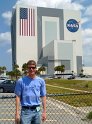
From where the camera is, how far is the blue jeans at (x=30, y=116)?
604 centimetres

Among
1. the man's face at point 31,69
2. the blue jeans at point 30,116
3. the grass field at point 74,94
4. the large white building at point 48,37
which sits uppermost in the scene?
the large white building at point 48,37

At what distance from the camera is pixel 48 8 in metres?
191

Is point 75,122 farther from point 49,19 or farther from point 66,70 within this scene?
point 49,19

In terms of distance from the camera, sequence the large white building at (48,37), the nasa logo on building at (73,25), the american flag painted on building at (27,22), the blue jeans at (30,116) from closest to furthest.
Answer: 1. the blue jeans at (30,116)
2. the large white building at (48,37)
3. the american flag painted on building at (27,22)
4. the nasa logo on building at (73,25)

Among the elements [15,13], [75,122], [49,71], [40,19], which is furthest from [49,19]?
[75,122]

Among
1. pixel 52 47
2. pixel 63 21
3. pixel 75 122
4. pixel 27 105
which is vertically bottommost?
pixel 75 122

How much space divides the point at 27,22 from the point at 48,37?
16303 millimetres

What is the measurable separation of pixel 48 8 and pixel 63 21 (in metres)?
11.4

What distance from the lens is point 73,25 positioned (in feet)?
635

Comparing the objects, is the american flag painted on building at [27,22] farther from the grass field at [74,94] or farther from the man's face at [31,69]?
the man's face at [31,69]

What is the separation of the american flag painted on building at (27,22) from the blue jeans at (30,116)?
6689 inches

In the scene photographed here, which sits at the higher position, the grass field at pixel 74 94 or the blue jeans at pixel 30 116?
the blue jeans at pixel 30 116

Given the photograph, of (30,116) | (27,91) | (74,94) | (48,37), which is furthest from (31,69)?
(48,37)

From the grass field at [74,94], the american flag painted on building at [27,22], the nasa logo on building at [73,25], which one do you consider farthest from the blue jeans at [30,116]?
the nasa logo on building at [73,25]
